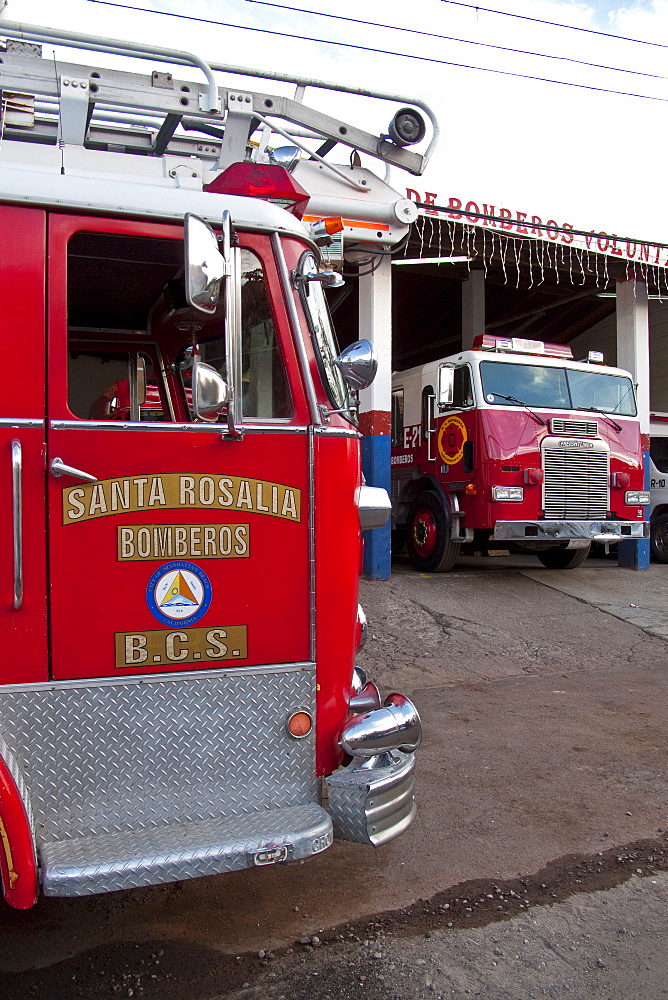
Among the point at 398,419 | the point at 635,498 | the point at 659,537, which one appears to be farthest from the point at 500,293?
the point at 635,498

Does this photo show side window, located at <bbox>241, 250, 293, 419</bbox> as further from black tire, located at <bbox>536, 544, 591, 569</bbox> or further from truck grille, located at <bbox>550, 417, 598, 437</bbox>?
black tire, located at <bbox>536, 544, 591, 569</bbox>

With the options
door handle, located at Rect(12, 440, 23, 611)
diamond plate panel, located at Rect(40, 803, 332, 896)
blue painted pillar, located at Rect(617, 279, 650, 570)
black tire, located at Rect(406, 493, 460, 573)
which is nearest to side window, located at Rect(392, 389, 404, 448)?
black tire, located at Rect(406, 493, 460, 573)

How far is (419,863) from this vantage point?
347 cm

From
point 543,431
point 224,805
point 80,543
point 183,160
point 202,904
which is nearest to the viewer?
point 80,543

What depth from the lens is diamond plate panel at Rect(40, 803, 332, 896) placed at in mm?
2307

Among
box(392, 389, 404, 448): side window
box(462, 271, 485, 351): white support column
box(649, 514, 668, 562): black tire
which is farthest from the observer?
box(462, 271, 485, 351): white support column

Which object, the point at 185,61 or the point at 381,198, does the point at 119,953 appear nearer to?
the point at 185,61

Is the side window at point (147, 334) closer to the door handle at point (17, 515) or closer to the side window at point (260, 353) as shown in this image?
the side window at point (260, 353)

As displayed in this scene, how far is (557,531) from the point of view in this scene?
30.0ft

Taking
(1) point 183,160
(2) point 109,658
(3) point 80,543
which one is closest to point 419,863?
(2) point 109,658

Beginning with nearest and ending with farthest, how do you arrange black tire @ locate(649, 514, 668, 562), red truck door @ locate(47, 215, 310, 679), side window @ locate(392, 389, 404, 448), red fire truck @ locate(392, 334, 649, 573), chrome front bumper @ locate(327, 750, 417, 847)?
red truck door @ locate(47, 215, 310, 679) < chrome front bumper @ locate(327, 750, 417, 847) < red fire truck @ locate(392, 334, 649, 573) < side window @ locate(392, 389, 404, 448) < black tire @ locate(649, 514, 668, 562)

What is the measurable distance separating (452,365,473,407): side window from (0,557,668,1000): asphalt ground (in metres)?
4.47

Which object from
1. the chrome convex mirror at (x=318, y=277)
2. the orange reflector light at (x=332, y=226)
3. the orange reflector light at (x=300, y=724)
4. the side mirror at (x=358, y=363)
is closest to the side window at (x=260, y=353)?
the chrome convex mirror at (x=318, y=277)

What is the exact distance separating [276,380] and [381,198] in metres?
6.63
